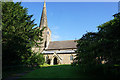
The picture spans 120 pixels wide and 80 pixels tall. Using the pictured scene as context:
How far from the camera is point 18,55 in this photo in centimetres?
1480

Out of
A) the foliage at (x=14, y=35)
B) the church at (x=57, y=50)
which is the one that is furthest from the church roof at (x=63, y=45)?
the foliage at (x=14, y=35)

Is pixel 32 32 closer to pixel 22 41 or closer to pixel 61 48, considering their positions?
pixel 22 41

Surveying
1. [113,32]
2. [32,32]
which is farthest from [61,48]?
[113,32]

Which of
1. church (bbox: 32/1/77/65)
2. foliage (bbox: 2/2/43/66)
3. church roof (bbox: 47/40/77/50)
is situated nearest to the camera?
foliage (bbox: 2/2/43/66)

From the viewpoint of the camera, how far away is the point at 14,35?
1410 cm

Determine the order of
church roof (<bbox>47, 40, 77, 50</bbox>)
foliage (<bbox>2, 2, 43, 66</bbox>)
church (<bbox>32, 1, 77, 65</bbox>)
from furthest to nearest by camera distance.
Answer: church roof (<bbox>47, 40, 77, 50</bbox>), church (<bbox>32, 1, 77, 65</bbox>), foliage (<bbox>2, 2, 43, 66</bbox>)

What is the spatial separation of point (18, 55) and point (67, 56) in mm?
22182

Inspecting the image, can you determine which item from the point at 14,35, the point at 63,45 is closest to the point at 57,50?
the point at 63,45

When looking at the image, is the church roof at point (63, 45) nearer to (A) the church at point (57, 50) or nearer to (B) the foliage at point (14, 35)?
(A) the church at point (57, 50)

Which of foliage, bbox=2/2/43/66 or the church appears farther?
the church

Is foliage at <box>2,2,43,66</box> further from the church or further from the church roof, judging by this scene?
the church roof

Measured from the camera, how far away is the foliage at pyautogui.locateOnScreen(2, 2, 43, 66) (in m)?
13.5

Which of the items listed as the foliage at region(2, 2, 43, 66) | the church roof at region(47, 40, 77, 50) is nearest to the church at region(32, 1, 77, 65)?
the church roof at region(47, 40, 77, 50)

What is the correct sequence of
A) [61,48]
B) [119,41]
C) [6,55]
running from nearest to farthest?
[119,41], [6,55], [61,48]
